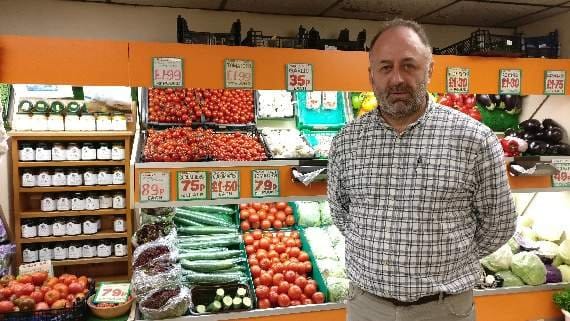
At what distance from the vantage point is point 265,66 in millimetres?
2979

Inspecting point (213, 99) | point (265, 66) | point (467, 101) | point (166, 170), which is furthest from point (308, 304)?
point (467, 101)

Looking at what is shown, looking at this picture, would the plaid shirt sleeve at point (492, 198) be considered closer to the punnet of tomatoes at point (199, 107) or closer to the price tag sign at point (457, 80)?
the price tag sign at point (457, 80)

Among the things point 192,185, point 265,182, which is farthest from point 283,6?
point 192,185

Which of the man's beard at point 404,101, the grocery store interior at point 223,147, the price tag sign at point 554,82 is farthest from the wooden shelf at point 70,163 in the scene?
the price tag sign at point 554,82

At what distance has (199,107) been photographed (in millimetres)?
4043

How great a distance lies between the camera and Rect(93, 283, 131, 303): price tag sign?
3.01 metres

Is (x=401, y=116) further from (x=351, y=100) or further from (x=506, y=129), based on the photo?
(x=506, y=129)

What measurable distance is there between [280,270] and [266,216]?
0.64m

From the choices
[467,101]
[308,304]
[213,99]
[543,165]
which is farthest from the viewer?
[467,101]

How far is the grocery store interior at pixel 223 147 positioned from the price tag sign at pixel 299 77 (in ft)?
0.04

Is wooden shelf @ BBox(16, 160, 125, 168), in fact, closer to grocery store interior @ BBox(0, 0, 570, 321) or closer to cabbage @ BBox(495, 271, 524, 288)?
grocery store interior @ BBox(0, 0, 570, 321)

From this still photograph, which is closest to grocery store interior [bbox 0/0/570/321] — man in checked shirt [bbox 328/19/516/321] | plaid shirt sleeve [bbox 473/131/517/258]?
man in checked shirt [bbox 328/19/516/321]

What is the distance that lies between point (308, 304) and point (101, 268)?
322 cm

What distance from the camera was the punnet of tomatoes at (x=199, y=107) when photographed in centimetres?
396
